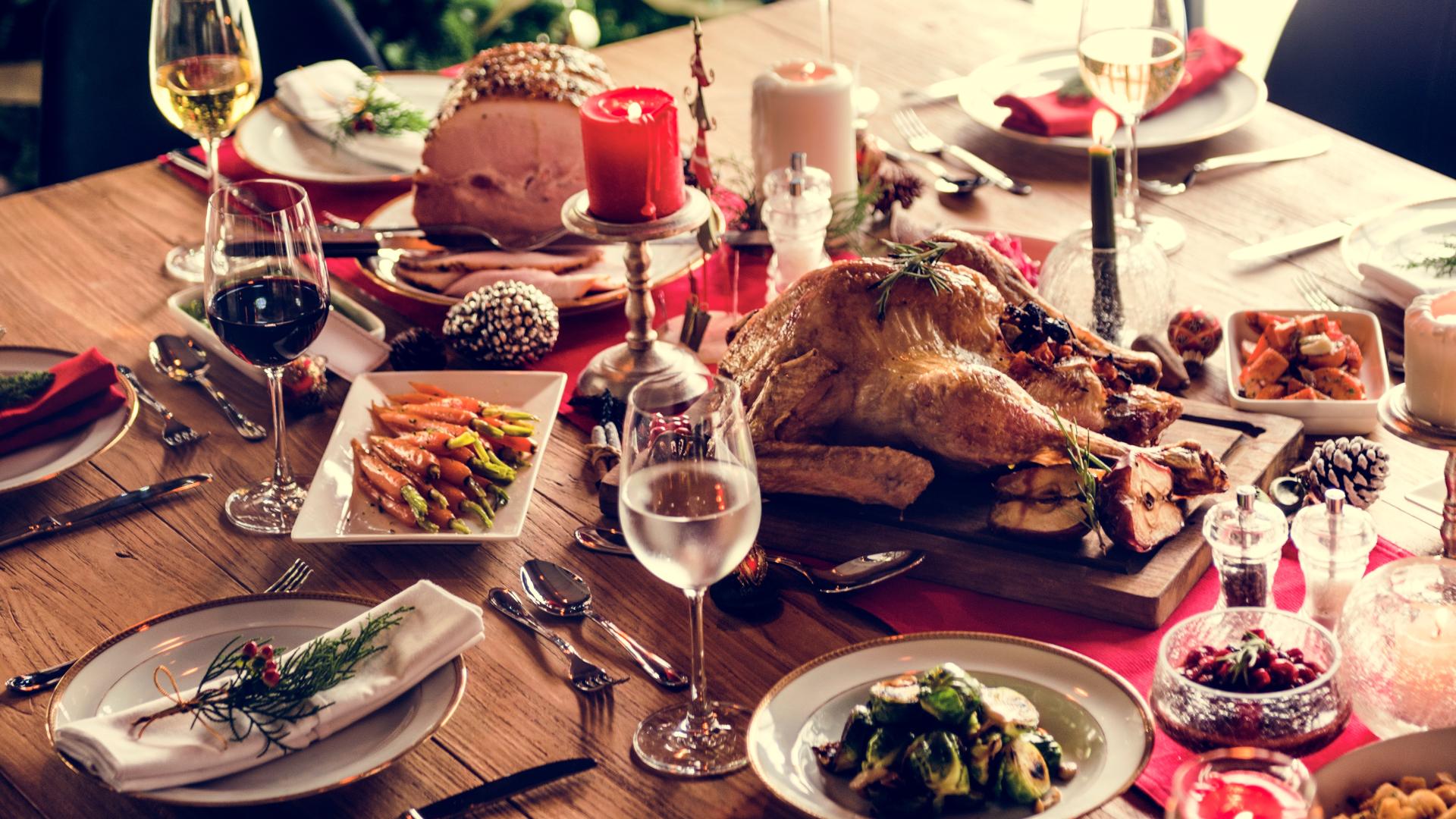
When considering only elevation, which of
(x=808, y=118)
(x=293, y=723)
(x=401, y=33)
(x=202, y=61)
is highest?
(x=202, y=61)

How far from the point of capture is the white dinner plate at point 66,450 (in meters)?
1.63

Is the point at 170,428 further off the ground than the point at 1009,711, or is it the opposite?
the point at 1009,711

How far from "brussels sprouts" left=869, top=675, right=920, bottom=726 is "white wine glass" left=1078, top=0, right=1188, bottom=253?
3.67ft

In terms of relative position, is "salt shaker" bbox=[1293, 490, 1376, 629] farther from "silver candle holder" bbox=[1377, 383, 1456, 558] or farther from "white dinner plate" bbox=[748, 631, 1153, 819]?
"white dinner plate" bbox=[748, 631, 1153, 819]

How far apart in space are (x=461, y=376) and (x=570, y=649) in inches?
22.1

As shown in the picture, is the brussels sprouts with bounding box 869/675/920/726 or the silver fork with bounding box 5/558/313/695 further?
the silver fork with bounding box 5/558/313/695

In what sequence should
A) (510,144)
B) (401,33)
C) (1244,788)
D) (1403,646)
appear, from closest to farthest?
(1244,788)
(1403,646)
(510,144)
(401,33)

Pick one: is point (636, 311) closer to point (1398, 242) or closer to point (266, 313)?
point (266, 313)

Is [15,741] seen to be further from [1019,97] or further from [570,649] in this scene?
[1019,97]

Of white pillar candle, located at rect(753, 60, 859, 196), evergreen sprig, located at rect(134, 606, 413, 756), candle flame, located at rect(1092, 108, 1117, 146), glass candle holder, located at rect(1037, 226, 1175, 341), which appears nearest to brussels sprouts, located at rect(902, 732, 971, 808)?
evergreen sprig, located at rect(134, 606, 413, 756)

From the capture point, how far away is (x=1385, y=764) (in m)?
1.00

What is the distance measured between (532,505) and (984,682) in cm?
61

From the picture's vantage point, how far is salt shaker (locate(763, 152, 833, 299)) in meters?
1.88

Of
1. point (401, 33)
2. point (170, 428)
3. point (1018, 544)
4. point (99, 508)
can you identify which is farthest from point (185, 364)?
point (401, 33)
